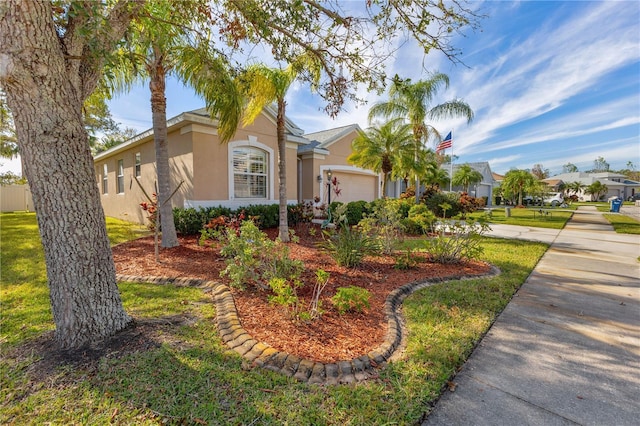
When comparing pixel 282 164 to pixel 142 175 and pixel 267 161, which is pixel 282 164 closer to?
pixel 267 161

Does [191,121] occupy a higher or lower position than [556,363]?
higher

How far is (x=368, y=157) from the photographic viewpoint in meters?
13.5

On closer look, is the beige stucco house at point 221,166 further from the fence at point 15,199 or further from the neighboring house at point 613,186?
the neighboring house at point 613,186

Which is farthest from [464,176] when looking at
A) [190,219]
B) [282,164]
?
[190,219]

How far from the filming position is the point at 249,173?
435 inches

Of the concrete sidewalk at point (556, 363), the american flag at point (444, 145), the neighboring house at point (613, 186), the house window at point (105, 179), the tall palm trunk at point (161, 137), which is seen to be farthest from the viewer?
the neighboring house at point (613, 186)

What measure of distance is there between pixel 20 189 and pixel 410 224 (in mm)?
26696

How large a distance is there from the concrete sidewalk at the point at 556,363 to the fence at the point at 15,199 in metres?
27.9

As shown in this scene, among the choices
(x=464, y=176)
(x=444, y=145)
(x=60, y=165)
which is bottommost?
(x=60, y=165)

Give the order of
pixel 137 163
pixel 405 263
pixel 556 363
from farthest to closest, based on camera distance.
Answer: pixel 137 163 < pixel 405 263 < pixel 556 363

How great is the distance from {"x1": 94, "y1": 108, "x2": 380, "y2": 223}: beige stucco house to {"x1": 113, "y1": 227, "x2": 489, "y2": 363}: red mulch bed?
2.63 m

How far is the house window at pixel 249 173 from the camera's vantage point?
10695mm

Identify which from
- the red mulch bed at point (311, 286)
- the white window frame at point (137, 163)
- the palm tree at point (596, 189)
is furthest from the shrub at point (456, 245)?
the palm tree at point (596, 189)

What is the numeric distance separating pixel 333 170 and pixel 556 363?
12868 mm
